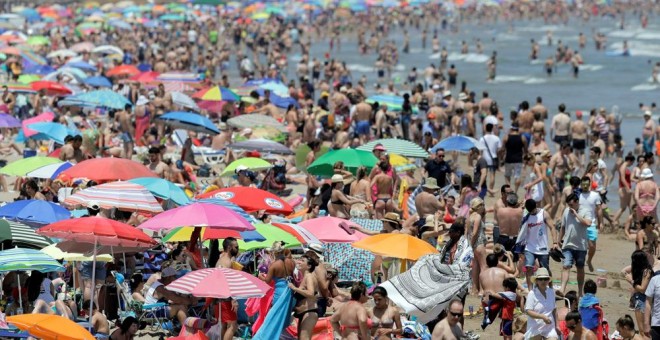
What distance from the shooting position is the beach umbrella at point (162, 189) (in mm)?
12695

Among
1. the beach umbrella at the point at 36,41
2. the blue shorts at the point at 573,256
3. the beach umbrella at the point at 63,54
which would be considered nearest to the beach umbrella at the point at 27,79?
the beach umbrella at the point at 63,54

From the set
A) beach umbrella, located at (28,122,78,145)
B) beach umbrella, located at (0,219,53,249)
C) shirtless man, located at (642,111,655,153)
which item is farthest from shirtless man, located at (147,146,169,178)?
shirtless man, located at (642,111,655,153)

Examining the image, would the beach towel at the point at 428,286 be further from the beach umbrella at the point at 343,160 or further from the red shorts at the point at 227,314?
the beach umbrella at the point at 343,160

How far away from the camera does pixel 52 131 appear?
58.1 feet

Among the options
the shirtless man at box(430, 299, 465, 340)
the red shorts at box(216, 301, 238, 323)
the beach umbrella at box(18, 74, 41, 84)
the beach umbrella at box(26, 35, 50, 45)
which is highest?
the shirtless man at box(430, 299, 465, 340)

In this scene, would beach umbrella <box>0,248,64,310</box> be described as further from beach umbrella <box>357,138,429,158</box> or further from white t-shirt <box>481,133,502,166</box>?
white t-shirt <box>481,133,502,166</box>

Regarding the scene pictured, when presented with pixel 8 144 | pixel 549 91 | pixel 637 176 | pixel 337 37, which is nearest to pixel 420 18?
pixel 337 37

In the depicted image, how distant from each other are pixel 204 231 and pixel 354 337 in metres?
2.76

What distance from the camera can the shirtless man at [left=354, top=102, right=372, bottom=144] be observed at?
2150cm

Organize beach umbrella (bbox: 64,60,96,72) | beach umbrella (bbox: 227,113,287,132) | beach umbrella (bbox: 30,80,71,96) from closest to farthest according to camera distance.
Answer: beach umbrella (bbox: 227,113,287,132) → beach umbrella (bbox: 30,80,71,96) → beach umbrella (bbox: 64,60,96,72)

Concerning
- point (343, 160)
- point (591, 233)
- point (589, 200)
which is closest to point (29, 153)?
point (343, 160)

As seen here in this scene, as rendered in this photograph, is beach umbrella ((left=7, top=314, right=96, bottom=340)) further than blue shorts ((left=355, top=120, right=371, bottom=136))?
No

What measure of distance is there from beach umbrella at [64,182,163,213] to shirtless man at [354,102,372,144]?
1000cm

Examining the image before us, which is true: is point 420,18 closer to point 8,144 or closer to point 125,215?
point 8,144
